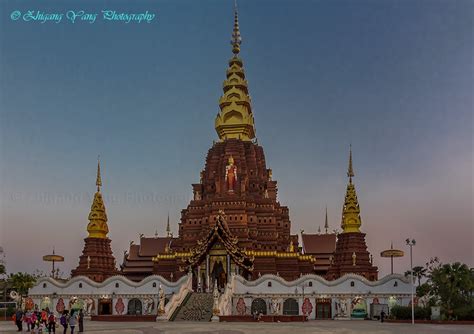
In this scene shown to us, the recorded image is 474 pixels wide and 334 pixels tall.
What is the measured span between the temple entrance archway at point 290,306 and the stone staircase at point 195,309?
22.2ft

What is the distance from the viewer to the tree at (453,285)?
42.1 meters

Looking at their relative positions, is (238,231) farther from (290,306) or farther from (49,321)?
(49,321)

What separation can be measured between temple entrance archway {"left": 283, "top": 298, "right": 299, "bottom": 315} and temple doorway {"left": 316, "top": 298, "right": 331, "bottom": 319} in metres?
1.80

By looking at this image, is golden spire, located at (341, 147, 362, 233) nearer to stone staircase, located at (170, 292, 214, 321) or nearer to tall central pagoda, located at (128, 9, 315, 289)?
tall central pagoda, located at (128, 9, 315, 289)

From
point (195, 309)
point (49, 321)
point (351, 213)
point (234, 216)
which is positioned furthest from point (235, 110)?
point (49, 321)

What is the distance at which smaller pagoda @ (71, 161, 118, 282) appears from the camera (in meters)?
61.3

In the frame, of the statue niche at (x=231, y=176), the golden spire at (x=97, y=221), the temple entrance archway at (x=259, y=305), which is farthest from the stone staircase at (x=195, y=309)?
the golden spire at (x=97, y=221)

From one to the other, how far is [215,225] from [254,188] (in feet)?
37.7

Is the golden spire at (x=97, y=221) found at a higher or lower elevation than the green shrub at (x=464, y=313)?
higher

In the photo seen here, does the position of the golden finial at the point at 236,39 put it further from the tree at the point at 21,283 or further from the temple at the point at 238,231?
the tree at the point at 21,283

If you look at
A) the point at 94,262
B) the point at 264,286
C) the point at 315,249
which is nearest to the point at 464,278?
the point at 264,286

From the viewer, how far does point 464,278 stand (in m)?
42.9

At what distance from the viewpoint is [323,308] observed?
50.1 m

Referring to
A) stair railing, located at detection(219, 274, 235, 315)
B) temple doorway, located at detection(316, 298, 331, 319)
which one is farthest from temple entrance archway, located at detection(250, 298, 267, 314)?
temple doorway, located at detection(316, 298, 331, 319)
